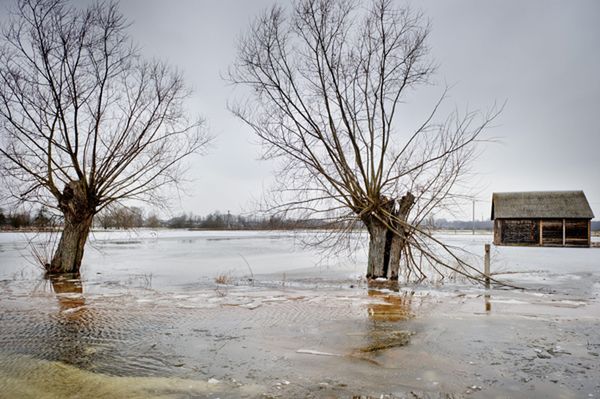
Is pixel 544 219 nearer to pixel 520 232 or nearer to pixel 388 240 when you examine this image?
pixel 520 232

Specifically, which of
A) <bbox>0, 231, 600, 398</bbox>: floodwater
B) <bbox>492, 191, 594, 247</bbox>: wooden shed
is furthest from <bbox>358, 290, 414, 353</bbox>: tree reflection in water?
<bbox>492, 191, 594, 247</bbox>: wooden shed

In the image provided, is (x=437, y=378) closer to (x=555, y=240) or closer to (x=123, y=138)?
(x=123, y=138)

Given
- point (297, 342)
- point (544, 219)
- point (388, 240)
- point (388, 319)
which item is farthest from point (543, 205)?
point (297, 342)

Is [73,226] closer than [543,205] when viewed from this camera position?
Yes

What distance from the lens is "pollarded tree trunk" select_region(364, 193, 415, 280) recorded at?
11.9 metres

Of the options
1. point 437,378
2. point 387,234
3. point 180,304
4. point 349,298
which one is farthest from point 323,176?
point 437,378

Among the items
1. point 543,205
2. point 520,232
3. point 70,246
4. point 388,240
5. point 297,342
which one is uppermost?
point 543,205

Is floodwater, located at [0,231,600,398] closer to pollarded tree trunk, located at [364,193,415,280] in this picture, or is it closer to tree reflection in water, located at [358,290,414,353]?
tree reflection in water, located at [358,290,414,353]

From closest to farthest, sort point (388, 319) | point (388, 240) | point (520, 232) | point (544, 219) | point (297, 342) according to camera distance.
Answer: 1. point (297, 342)
2. point (388, 319)
3. point (388, 240)
4. point (544, 219)
5. point (520, 232)

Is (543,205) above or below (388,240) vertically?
above

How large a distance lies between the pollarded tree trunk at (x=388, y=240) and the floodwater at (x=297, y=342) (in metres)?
1.22

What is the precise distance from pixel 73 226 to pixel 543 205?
1300 inches

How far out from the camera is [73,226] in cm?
1285

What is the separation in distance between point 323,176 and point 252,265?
722 centimetres
